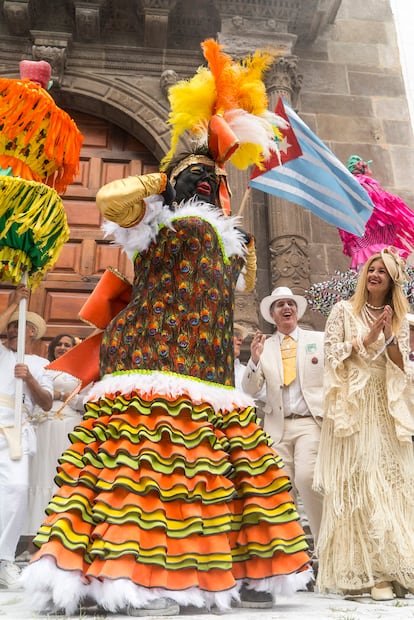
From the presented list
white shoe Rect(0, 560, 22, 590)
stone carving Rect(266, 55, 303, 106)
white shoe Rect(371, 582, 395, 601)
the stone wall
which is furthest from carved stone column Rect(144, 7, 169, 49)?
white shoe Rect(371, 582, 395, 601)

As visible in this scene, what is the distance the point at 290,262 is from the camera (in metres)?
6.35

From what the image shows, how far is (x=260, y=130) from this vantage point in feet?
9.84

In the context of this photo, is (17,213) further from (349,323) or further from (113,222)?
(349,323)

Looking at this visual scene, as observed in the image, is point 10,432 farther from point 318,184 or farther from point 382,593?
point 318,184

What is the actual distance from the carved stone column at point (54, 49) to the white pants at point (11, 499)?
4607 mm

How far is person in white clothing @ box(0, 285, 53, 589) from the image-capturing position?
3.68m

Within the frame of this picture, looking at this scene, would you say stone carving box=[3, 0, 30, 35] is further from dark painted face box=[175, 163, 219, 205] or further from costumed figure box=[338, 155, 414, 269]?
dark painted face box=[175, 163, 219, 205]

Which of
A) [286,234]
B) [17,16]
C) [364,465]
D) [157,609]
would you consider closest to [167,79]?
[17,16]

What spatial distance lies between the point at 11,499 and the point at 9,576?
468mm

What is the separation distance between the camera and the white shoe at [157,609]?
212cm

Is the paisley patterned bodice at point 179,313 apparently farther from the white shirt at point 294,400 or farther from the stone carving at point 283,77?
the stone carving at point 283,77

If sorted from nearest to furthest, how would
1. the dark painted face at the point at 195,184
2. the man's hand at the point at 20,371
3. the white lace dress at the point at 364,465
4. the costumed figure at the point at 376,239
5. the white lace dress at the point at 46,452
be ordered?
the dark painted face at the point at 195,184 → the white lace dress at the point at 364,465 → the man's hand at the point at 20,371 → the white lace dress at the point at 46,452 → the costumed figure at the point at 376,239

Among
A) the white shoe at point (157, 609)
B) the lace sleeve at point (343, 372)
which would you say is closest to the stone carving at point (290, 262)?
the lace sleeve at point (343, 372)

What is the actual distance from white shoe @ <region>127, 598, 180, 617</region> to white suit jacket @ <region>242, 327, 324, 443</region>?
82.8 inches
